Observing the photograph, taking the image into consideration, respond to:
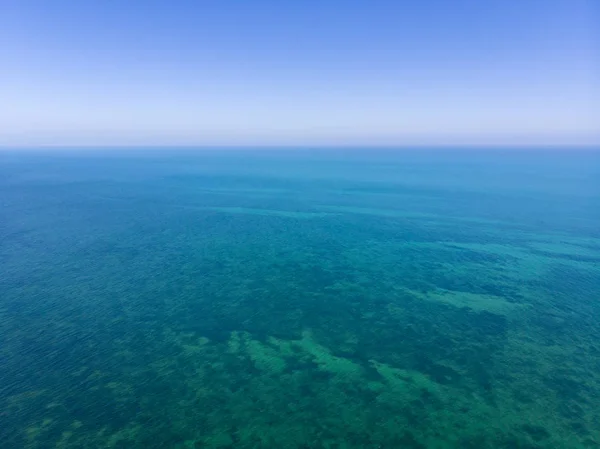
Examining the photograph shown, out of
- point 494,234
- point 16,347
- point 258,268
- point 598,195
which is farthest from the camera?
point 598,195

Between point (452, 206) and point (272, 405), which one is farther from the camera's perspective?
point (452, 206)

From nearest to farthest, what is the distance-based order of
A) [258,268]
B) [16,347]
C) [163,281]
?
[16,347]
[163,281]
[258,268]

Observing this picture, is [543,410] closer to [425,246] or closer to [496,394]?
[496,394]

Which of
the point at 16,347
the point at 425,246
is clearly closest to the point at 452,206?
the point at 425,246

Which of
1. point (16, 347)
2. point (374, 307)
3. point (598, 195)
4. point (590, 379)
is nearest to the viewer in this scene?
point (590, 379)

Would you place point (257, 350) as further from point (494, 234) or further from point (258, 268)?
point (494, 234)

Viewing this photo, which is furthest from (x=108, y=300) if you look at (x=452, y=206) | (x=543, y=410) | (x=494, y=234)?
(x=452, y=206)
